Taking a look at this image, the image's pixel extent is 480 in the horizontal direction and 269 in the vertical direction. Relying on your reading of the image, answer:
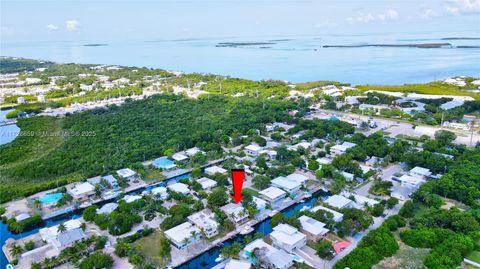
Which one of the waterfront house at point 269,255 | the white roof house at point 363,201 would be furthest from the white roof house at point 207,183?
the white roof house at point 363,201

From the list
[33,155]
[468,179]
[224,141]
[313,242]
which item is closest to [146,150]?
[224,141]

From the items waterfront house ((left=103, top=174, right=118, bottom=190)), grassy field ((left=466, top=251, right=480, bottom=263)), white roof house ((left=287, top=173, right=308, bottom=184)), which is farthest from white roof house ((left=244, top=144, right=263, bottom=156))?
grassy field ((left=466, top=251, right=480, bottom=263))

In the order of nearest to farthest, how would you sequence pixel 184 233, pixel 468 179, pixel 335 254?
pixel 335 254 → pixel 184 233 → pixel 468 179

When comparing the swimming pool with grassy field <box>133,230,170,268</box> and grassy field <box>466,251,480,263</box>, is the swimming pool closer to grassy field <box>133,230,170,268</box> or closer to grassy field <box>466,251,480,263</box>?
grassy field <box>133,230,170,268</box>

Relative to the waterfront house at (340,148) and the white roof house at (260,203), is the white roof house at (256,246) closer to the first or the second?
the white roof house at (260,203)

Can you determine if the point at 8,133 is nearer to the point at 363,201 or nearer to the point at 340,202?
the point at 340,202

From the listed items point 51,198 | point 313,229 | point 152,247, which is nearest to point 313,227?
point 313,229

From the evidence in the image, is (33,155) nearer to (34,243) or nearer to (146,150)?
(146,150)
